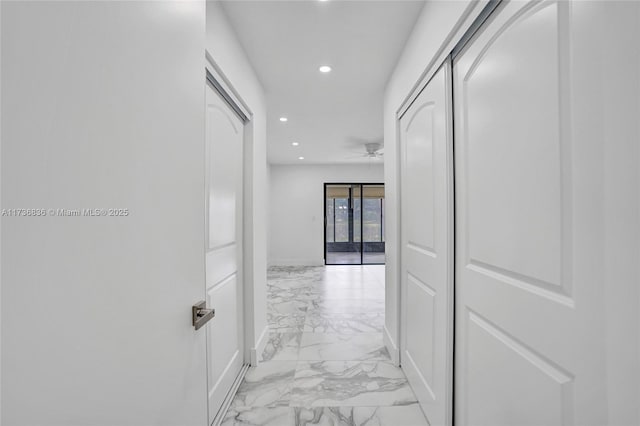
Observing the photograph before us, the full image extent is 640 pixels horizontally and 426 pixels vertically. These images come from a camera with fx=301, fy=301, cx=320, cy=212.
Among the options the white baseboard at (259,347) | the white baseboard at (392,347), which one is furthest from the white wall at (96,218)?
the white baseboard at (392,347)

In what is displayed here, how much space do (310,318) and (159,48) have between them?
11.0 feet

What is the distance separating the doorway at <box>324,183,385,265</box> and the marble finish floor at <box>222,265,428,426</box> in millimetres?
3451

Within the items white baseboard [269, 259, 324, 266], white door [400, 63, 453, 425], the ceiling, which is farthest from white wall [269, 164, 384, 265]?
white door [400, 63, 453, 425]

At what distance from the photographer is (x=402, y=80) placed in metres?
2.24

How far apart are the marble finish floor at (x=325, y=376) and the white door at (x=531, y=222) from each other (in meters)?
0.72

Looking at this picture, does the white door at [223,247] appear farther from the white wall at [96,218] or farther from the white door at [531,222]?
the white door at [531,222]

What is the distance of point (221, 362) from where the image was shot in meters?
1.90

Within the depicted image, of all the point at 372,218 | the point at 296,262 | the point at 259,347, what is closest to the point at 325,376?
the point at 259,347

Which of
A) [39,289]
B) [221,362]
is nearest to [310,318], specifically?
[221,362]

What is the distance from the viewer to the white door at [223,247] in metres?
1.76

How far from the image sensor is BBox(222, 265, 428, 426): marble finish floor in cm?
183

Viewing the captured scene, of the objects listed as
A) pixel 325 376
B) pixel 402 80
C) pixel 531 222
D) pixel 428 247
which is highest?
pixel 402 80

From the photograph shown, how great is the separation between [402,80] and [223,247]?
176 centimetres

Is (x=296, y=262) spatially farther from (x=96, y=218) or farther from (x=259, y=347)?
(x=96, y=218)
